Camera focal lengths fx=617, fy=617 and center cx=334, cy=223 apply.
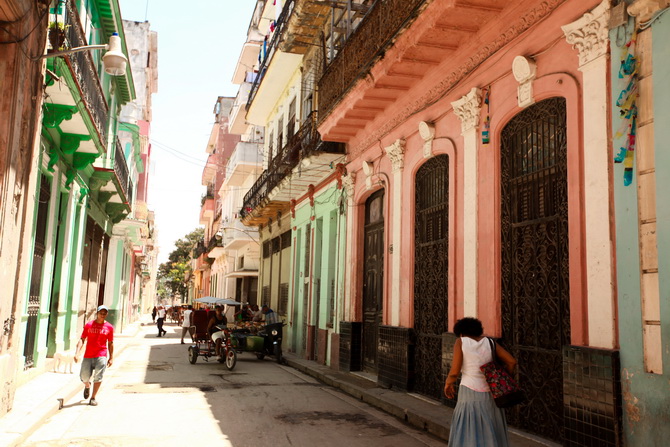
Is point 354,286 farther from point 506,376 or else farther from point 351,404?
point 506,376

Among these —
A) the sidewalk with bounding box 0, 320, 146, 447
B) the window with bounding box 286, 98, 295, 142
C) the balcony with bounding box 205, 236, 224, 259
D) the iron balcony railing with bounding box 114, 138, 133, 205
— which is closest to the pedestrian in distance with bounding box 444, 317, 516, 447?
the sidewalk with bounding box 0, 320, 146, 447

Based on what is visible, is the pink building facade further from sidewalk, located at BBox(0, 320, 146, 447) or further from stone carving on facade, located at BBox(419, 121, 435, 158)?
sidewalk, located at BBox(0, 320, 146, 447)

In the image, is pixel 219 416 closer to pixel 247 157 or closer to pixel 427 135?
pixel 427 135

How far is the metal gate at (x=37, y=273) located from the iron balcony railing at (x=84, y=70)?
1.60 m

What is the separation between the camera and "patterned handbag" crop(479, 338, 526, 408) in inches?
191

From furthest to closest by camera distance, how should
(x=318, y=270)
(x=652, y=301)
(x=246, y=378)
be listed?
(x=318, y=270)
(x=246, y=378)
(x=652, y=301)

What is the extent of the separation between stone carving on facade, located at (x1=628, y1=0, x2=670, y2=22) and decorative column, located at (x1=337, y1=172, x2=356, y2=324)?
834cm

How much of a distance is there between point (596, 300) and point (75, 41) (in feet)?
27.7

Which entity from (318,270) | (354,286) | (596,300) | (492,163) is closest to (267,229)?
(318,270)

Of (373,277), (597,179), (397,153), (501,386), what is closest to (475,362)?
(501,386)

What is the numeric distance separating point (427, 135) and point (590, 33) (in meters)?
3.87

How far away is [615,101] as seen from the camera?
19.2ft

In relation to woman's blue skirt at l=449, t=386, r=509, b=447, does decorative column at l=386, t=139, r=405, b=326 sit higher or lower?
higher

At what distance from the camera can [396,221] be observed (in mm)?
11172
